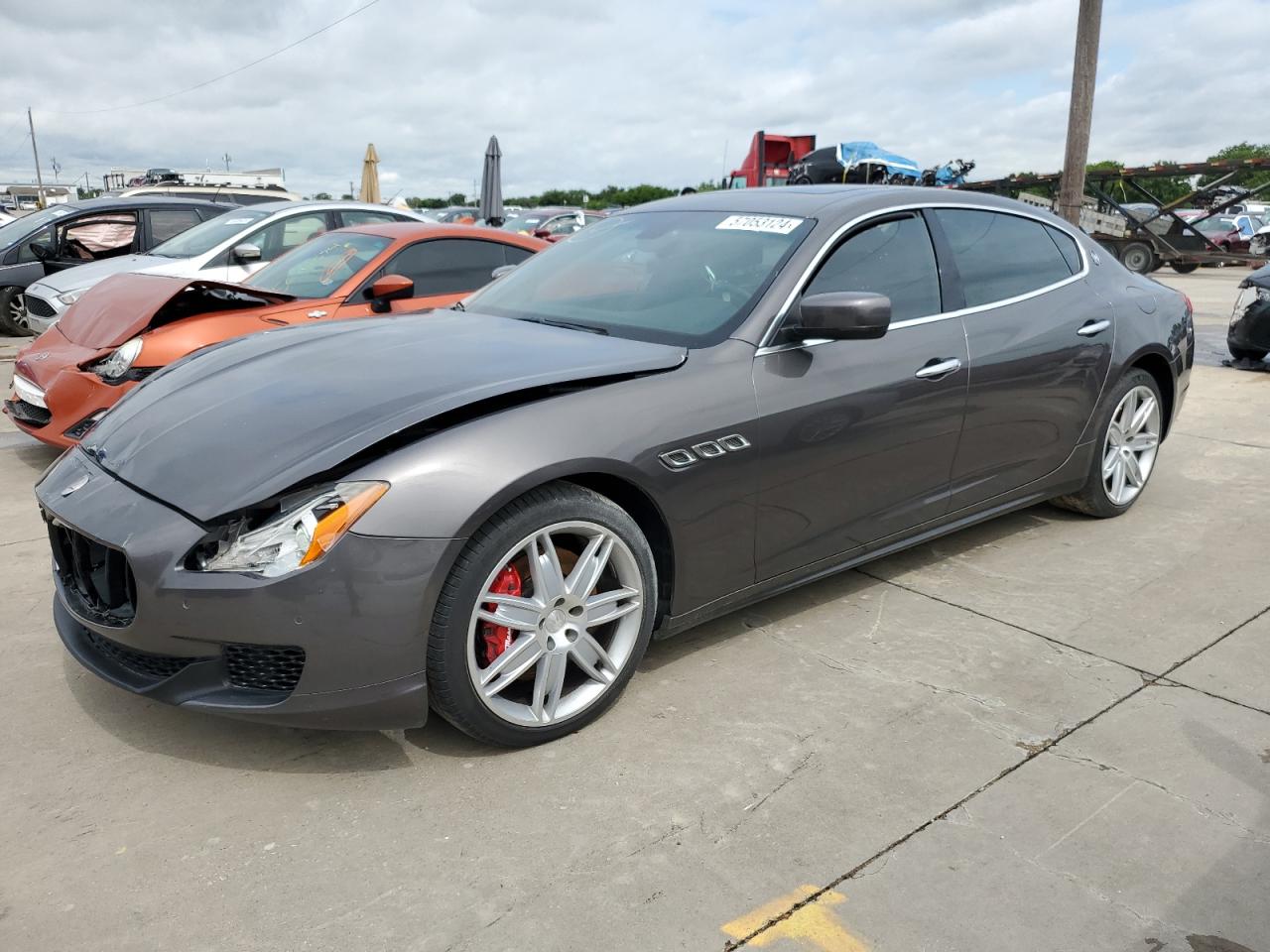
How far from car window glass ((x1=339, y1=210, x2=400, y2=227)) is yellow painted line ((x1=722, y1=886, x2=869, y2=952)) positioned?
7.12m

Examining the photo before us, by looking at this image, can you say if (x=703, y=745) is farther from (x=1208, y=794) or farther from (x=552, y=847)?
(x=1208, y=794)

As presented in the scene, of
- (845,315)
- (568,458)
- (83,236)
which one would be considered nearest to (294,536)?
(568,458)

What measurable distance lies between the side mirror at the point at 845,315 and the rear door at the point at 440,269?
3342mm

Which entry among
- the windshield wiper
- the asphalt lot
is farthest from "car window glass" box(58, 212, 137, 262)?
the windshield wiper

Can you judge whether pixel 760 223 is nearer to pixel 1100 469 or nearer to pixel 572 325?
pixel 572 325

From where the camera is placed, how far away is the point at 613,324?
11.2ft

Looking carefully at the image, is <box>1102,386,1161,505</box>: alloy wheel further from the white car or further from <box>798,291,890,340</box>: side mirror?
the white car

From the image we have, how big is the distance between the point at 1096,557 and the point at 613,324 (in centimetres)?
242

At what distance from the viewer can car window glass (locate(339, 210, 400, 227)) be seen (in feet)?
27.4

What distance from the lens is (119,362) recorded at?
16.5 feet

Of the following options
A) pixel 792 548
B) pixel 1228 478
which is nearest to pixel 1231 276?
pixel 1228 478

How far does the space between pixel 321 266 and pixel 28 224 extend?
657cm

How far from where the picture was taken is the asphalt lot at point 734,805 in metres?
2.17

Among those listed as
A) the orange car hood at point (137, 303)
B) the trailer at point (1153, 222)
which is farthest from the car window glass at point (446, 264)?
the trailer at point (1153, 222)
